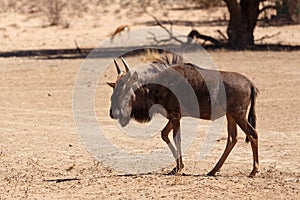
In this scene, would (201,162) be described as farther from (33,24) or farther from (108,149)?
(33,24)

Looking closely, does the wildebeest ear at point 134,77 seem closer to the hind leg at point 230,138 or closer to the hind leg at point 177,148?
the hind leg at point 177,148

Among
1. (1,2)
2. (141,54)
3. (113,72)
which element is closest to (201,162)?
(113,72)

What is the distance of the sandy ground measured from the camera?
388 inches

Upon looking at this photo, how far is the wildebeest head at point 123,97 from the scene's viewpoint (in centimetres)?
1051

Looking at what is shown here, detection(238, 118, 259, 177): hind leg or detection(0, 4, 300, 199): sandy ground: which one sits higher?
detection(238, 118, 259, 177): hind leg

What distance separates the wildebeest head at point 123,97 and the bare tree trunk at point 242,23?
1911 cm

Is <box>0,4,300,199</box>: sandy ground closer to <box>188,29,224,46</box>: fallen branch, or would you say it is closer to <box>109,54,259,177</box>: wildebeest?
<box>109,54,259,177</box>: wildebeest

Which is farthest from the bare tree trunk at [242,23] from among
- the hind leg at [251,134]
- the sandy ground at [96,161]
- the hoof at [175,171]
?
the hoof at [175,171]

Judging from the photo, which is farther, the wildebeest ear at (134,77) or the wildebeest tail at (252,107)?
the wildebeest tail at (252,107)

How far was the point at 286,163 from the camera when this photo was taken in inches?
473

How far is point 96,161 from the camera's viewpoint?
12062 millimetres

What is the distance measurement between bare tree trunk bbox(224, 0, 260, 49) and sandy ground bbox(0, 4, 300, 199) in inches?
141

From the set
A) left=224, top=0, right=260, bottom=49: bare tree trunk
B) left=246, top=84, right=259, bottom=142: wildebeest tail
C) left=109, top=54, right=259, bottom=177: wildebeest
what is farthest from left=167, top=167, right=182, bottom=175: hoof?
left=224, top=0, right=260, bottom=49: bare tree trunk

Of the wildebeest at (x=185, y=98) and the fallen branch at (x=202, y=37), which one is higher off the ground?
the wildebeest at (x=185, y=98)
